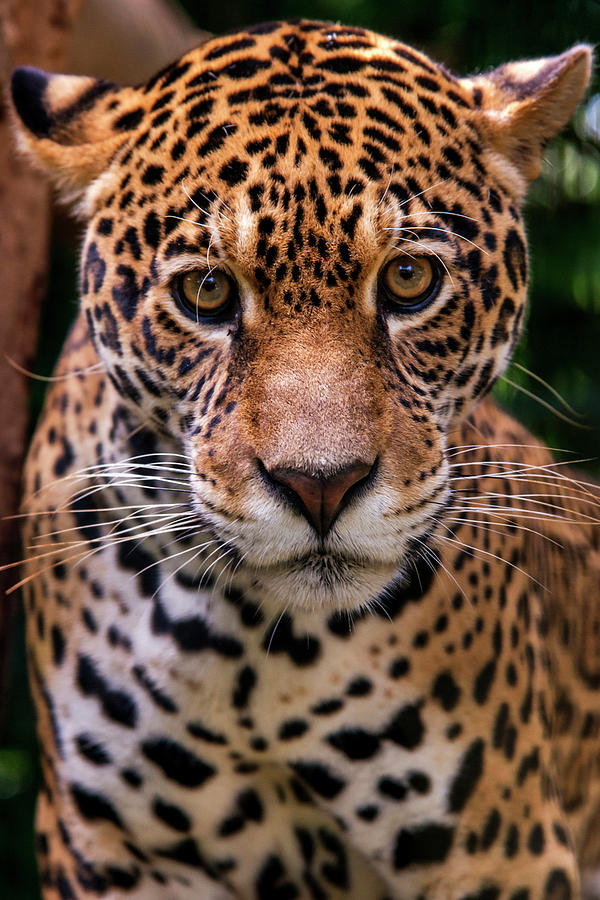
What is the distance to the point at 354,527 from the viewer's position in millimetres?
2553

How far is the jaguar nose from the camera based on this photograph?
2412mm

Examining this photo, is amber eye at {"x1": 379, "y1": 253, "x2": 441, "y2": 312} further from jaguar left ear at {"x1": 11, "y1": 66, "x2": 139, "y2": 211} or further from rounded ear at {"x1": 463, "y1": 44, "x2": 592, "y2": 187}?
jaguar left ear at {"x1": 11, "y1": 66, "x2": 139, "y2": 211}

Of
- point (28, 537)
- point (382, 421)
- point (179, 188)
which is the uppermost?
point (179, 188)

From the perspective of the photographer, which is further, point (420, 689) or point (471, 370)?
point (420, 689)

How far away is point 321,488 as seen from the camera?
2.41 metres

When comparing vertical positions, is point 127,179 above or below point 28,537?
above

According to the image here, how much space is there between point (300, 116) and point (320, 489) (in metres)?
0.94

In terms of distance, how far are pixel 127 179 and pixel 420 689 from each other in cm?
157

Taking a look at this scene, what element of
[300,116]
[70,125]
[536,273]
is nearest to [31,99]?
[70,125]

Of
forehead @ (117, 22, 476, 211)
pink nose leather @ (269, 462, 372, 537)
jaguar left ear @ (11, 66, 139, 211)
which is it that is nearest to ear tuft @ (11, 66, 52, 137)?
jaguar left ear @ (11, 66, 139, 211)

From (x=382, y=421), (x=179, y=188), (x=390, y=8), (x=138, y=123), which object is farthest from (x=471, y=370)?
(x=390, y=8)

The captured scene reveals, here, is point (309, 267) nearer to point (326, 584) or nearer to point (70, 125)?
point (326, 584)

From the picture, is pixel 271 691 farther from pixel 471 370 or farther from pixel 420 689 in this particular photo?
pixel 471 370

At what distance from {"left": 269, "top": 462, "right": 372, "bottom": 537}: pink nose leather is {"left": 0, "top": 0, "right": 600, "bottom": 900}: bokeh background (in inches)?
131
